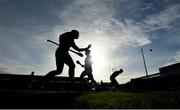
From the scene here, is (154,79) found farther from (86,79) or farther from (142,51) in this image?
(142,51)

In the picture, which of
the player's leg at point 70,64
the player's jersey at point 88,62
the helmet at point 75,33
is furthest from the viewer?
the player's jersey at point 88,62

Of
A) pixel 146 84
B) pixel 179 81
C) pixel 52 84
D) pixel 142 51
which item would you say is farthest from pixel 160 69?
pixel 52 84

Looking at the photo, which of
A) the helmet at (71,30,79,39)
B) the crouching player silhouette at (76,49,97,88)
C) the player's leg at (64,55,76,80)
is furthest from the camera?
the crouching player silhouette at (76,49,97,88)

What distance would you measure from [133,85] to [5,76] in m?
16.0

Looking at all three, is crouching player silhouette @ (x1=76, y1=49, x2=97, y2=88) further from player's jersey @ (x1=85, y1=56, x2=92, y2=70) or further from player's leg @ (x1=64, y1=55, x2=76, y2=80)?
player's leg @ (x1=64, y1=55, x2=76, y2=80)

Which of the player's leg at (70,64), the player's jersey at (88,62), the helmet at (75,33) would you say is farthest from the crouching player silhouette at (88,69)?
the helmet at (75,33)

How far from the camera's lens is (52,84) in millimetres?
10789

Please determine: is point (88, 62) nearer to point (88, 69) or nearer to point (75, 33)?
point (88, 69)

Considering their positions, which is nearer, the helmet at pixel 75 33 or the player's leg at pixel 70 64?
the player's leg at pixel 70 64

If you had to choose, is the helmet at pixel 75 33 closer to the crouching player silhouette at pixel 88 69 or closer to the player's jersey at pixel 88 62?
the crouching player silhouette at pixel 88 69

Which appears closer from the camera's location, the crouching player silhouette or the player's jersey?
the crouching player silhouette

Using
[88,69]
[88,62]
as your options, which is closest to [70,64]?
[88,69]

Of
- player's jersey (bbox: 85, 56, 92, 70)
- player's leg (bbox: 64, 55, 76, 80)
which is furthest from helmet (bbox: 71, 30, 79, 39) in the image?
player's jersey (bbox: 85, 56, 92, 70)

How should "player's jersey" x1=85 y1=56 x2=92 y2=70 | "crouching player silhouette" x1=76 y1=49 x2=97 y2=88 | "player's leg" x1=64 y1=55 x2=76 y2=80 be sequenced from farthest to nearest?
1. "player's jersey" x1=85 y1=56 x2=92 y2=70
2. "crouching player silhouette" x1=76 y1=49 x2=97 y2=88
3. "player's leg" x1=64 y1=55 x2=76 y2=80
